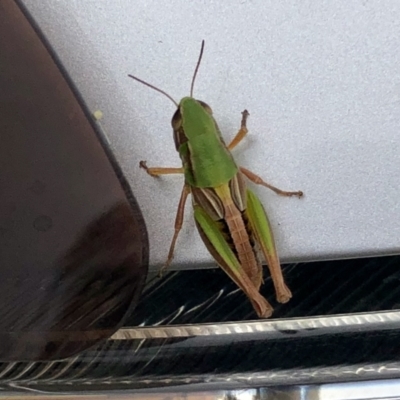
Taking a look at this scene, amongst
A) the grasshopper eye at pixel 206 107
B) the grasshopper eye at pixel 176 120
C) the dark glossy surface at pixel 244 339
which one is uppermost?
the grasshopper eye at pixel 206 107

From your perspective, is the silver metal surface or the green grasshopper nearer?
the green grasshopper

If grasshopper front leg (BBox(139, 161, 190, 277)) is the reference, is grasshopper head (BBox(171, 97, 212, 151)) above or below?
above

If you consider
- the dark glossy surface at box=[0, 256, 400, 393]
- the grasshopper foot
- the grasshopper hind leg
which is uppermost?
the grasshopper hind leg

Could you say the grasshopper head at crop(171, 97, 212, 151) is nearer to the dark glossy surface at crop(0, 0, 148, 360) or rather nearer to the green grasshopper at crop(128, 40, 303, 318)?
the green grasshopper at crop(128, 40, 303, 318)

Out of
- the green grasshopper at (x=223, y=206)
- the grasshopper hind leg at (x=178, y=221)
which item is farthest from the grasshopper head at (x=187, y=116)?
the grasshopper hind leg at (x=178, y=221)

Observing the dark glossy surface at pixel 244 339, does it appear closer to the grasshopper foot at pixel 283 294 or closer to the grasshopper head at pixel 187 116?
the grasshopper foot at pixel 283 294

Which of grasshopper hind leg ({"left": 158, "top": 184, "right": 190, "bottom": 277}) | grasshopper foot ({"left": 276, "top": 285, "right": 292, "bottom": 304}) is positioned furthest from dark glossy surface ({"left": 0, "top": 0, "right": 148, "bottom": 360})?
grasshopper foot ({"left": 276, "top": 285, "right": 292, "bottom": 304})

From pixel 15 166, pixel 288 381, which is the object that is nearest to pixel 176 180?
pixel 15 166

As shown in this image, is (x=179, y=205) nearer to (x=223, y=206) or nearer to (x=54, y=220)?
(x=223, y=206)
